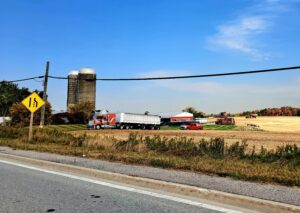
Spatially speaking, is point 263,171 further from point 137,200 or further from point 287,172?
point 137,200


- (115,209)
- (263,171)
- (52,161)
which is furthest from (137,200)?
(52,161)

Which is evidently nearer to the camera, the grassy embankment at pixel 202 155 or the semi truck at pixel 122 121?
the grassy embankment at pixel 202 155

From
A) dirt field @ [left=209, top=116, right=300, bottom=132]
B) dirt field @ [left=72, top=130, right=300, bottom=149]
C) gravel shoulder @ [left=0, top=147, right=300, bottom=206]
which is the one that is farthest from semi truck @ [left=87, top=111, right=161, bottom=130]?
gravel shoulder @ [left=0, top=147, right=300, bottom=206]

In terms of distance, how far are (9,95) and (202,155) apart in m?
106

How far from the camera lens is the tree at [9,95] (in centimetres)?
11256

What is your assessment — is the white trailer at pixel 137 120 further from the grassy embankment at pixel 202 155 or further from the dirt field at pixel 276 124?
the grassy embankment at pixel 202 155

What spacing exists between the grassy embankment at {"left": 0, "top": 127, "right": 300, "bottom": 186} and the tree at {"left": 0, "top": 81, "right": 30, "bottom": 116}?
94528mm

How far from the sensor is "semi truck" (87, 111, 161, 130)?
82438mm

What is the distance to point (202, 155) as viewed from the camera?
1474 cm

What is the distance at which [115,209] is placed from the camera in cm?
689

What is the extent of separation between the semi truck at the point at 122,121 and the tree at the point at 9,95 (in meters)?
33.9

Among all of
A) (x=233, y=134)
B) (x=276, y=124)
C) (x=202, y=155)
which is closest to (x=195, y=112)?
(x=276, y=124)

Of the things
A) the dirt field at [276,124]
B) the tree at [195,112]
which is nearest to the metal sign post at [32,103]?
A: the dirt field at [276,124]

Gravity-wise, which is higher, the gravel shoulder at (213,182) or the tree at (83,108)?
the tree at (83,108)
